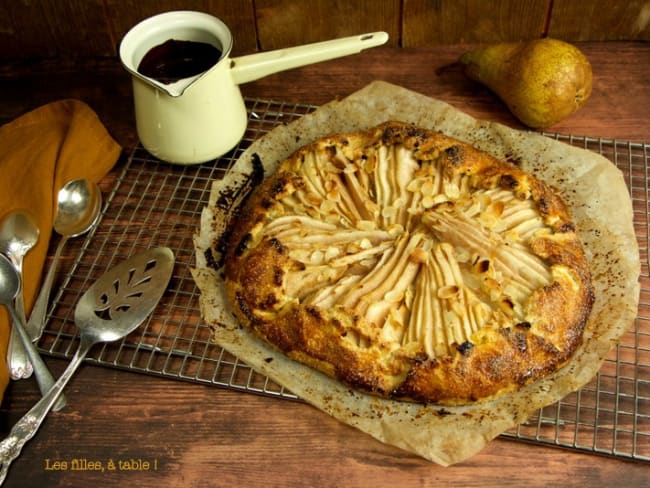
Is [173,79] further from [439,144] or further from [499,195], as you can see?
[499,195]

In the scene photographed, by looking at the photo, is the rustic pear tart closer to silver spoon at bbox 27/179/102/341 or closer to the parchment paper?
the parchment paper

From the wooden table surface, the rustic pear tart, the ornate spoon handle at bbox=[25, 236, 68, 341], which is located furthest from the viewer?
the ornate spoon handle at bbox=[25, 236, 68, 341]

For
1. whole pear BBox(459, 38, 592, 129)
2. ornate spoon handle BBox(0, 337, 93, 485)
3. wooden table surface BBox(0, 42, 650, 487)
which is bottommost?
wooden table surface BBox(0, 42, 650, 487)

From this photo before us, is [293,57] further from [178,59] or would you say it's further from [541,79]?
[541,79]

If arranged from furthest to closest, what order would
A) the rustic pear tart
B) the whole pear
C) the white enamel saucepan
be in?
the whole pear < the white enamel saucepan < the rustic pear tart

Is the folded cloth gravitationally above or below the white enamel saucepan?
below

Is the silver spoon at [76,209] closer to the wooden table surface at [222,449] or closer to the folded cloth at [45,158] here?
the folded cloth at [45,158]

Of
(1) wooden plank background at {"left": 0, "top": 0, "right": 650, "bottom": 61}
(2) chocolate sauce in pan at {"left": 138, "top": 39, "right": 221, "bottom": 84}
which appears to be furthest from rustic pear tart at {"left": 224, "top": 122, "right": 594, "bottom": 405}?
(1) wooden plank background at {"left": 0, "top": 0, "right": 650, "bottom": 61}

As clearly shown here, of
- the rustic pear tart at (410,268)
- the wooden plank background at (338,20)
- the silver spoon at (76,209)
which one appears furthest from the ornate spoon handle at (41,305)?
the wooden plank background at (338,20)
